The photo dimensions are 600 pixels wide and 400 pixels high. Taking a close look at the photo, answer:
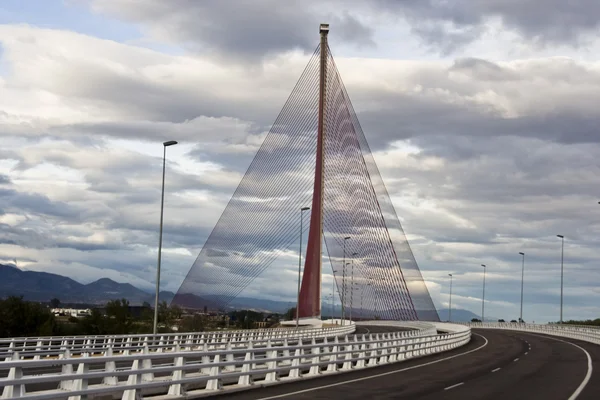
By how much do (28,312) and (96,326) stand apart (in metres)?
14.2

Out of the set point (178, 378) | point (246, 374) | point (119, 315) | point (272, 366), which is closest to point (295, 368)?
point (272, 366)

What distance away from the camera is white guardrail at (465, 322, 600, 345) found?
8029 centimetres

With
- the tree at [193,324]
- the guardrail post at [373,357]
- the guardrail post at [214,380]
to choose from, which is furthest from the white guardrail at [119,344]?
the tree at [193,324]

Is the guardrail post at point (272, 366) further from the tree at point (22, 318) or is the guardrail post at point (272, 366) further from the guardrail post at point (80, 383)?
the tree at point (22, 318)

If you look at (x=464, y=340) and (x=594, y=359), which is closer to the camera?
(x=594, y=359)

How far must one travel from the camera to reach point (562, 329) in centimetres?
10056

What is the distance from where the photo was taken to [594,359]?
154 ft

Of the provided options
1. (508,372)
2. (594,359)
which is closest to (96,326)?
(594,359)

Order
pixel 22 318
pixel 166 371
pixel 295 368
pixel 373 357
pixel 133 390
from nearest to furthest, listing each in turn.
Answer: pixel 133 390
pixel 166 371
pixel 295 368
pixel 373 357
pixel 22 318

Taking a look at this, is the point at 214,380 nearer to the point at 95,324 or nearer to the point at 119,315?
the point at 95,324

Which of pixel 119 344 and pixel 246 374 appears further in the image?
pixel 119 344

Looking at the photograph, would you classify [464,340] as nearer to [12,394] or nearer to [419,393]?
[419,393]

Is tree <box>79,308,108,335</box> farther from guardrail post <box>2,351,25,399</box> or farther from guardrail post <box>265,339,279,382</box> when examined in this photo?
guardrail post <box>2,351,25,399</box>

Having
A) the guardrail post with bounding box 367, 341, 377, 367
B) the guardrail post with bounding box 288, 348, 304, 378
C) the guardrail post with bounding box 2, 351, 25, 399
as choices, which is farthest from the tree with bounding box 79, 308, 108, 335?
the guardrail post with bounding box 2, 351, 25, 399
